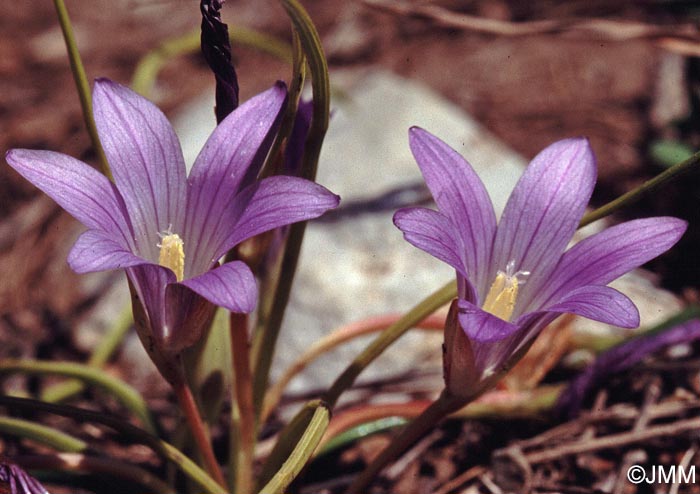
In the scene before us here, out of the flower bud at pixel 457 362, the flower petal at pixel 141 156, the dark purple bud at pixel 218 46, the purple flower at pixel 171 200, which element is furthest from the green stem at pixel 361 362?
the dark purple bud at pixel 218 46

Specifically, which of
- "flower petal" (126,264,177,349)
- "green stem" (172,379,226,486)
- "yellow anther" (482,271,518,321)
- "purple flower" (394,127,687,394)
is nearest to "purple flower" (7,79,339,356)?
"flower petal" (126,264,177,349)

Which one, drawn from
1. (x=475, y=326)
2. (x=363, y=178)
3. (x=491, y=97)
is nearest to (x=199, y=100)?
(x=363, y=178)

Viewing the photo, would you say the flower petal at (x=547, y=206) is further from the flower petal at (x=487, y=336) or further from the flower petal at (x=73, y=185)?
the flower petal at (x=73, y=185)

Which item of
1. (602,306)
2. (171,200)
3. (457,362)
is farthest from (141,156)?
(602,306)

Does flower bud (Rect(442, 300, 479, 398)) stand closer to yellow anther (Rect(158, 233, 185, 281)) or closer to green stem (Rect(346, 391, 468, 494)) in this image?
green stem (Rect(346, 391, 468, 494))

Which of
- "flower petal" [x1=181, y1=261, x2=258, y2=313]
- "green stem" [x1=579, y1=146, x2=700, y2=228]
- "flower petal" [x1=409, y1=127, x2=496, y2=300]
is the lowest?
"flower petal" [x1=181, y1=261, x2=258, y2=313]

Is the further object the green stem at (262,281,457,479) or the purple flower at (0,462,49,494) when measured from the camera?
the green stem at (262,281,457,479)

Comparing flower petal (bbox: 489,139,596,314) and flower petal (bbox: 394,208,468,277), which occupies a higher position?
flower petal (bbox: 489,139,596,314)

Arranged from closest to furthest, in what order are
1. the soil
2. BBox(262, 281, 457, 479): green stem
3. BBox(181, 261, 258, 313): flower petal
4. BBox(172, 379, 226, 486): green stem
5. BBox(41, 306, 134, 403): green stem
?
BBox(181, 261, 258, 313): flower petal → BBox(172, 379, 226, 486): green stem → BBox(262, 281, 457, 479): green stem → the soil → BBox(41, 306, 134, 403): green stem
